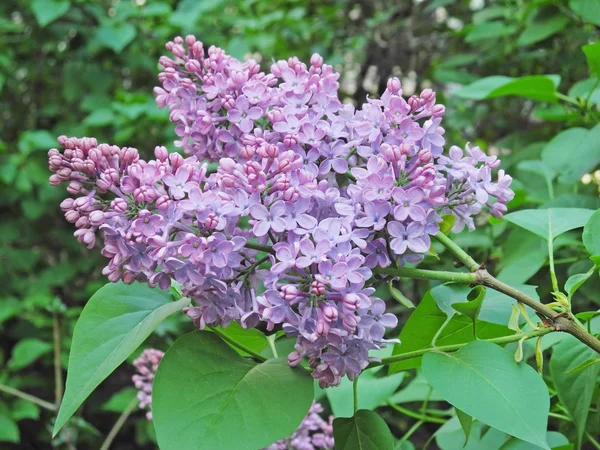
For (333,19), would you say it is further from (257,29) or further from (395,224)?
(395,224)

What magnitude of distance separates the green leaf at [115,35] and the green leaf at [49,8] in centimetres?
12

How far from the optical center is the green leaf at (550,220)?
25.9 inches

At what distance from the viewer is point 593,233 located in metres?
0.61

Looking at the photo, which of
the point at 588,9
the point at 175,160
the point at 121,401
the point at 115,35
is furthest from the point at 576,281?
the point at 115,35

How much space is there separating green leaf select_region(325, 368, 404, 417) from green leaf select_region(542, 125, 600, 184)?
1.37 feet

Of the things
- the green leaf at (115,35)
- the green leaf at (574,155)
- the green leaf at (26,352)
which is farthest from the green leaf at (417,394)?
A: the green leaf at (115,35)

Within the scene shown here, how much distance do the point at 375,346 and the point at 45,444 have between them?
1.76m

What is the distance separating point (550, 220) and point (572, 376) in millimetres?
157

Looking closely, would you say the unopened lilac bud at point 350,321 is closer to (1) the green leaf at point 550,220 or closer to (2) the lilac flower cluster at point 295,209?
(2) the lilac flower cluster at point 295,209

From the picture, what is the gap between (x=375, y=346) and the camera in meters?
0.52

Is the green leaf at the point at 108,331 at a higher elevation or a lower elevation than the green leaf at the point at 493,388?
higher

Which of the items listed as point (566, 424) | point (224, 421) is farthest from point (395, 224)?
point (566, 424)

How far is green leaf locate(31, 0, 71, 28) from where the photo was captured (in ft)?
5.70

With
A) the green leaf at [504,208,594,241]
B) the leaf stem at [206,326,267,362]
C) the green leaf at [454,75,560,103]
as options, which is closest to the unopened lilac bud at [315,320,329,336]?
the leaf stem at [206,326,267,362]
